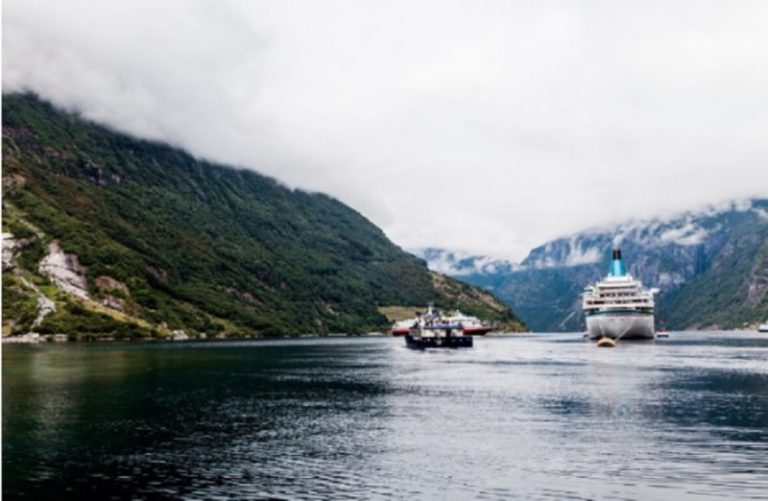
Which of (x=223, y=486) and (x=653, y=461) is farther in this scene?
(x=653, y=461)

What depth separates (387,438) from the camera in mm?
85625

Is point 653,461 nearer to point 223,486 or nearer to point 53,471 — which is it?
point 223,486

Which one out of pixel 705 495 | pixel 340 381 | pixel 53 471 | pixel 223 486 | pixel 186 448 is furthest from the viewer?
pixel 340 381

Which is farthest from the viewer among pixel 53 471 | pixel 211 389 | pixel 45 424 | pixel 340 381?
pixel 340 381

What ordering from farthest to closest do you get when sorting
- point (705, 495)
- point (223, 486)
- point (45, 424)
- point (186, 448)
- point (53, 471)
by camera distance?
1. point (45, 424)
2. point (186, 448)
3. point (53, 471)
4. point (223, 486)
5. point (705, 495)

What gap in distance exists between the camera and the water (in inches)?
2426

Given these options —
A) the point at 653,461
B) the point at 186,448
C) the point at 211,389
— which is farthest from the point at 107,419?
the point at 653,461

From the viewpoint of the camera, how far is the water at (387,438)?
61625 millimetres

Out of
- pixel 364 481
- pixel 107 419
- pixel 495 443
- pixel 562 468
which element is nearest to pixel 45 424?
pixel 107 419

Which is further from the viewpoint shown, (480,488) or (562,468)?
(562,468)

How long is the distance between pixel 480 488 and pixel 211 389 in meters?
89.6

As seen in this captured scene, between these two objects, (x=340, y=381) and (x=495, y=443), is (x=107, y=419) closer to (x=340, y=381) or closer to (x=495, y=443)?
(x=495, y=443)

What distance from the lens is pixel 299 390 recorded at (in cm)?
13988

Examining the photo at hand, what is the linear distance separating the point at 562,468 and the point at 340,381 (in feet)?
314
